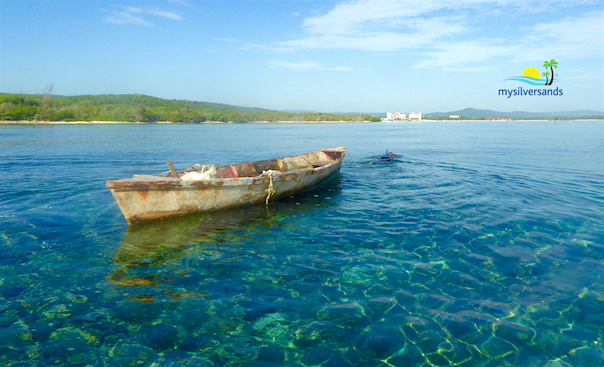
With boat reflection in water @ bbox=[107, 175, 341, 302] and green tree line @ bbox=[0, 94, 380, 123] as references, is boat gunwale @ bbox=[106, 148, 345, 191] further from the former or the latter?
green tree line @ bbox=[0, 94, 380, 123]

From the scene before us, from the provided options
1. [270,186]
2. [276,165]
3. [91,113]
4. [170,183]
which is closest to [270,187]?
[270,186]

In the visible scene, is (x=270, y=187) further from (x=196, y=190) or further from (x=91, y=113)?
(x=91, y=113)

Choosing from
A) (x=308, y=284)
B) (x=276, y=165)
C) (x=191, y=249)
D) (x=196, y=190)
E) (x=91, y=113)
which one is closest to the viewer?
(x=308, y=284)

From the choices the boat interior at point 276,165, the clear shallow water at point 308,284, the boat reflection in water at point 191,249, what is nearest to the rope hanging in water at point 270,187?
the boat reflection in water at point 191,249

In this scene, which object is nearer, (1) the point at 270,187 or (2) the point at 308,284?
(2) the point at 308,284

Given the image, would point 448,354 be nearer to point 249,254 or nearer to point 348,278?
point 348,278

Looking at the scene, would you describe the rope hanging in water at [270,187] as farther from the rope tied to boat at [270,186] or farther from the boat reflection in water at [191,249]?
the boat reflection in water at [191,249]

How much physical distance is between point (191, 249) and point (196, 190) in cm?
242

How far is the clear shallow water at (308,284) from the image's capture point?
4.70 meters

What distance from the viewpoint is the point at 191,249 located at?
8.16m

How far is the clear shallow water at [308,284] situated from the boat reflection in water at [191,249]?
5 cm

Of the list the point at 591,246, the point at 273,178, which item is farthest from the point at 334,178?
the point at 591,246

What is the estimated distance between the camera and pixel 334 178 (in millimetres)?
17906

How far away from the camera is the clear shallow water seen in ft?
15.4
